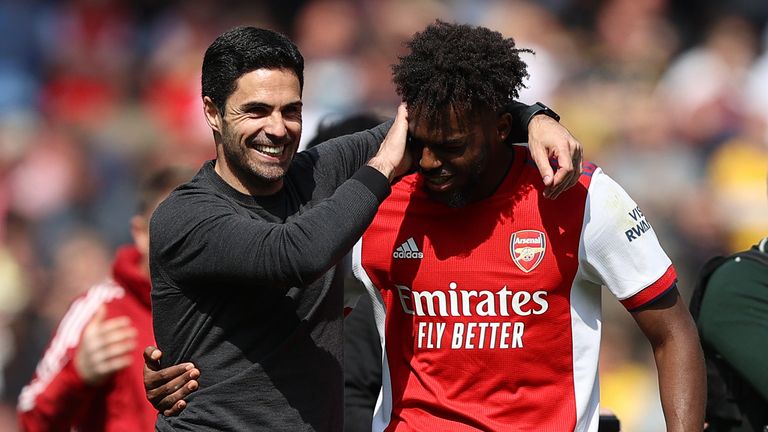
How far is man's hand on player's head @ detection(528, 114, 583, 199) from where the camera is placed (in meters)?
3.28

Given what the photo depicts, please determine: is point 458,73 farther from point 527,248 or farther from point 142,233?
point 142,233

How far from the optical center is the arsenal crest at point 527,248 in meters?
3.51

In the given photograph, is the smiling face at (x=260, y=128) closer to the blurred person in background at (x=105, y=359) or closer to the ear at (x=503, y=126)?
the ear at (x=503, y=126)

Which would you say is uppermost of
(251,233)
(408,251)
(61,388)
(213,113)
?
(213,113)

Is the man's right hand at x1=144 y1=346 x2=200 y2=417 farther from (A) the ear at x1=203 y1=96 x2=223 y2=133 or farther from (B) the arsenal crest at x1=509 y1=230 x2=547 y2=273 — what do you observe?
(B) the arsenal crest at x1=509 y1=230 x2=547 y2=273

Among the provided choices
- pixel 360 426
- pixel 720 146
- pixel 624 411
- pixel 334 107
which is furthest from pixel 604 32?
pixel 360 426

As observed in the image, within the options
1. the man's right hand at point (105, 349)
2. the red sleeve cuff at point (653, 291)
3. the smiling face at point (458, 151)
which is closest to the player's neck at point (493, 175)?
the smiling face at point (458, 151)

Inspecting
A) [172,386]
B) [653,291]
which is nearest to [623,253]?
[653,291]

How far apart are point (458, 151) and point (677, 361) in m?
0.90

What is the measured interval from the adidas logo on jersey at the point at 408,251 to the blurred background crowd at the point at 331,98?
4.88 meters

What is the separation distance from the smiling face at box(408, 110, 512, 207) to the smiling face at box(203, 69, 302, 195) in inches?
15.0

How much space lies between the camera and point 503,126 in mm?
3564

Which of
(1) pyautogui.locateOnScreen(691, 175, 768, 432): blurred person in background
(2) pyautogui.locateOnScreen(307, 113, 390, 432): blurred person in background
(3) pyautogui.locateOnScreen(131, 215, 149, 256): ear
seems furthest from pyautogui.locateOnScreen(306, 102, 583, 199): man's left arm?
(3) pyautogui.locateOnScreen(131, 215, 149, 256): ear

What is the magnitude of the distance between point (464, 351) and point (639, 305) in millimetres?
553
